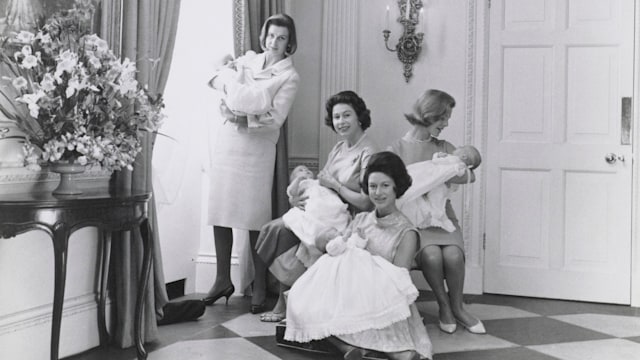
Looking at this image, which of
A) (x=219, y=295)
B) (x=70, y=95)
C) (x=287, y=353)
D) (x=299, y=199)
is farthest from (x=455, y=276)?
(x=70, y=95)

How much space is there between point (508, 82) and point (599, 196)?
95 centimetres

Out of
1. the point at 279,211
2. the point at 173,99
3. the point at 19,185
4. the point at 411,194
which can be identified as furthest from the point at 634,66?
the point at 19,185

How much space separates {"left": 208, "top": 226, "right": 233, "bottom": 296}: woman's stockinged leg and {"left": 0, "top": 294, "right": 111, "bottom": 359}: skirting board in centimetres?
98

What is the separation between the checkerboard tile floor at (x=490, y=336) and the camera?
3225 millimetres

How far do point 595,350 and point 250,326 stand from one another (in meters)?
1.75

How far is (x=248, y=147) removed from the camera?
4.18m

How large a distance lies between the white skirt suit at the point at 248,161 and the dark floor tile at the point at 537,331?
1.49 metres

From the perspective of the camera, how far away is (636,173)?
4.44 m

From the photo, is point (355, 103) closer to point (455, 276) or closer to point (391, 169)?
point (391, 169)

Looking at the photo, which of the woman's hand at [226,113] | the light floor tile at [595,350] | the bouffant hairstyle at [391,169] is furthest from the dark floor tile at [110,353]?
the light floor tile at [595,350]

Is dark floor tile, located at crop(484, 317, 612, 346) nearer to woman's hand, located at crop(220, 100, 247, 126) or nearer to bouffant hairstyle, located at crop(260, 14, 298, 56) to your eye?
woman's hand, located at crop(220, 100, 247, 126)

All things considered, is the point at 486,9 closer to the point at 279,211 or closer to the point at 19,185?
the point at 279,211

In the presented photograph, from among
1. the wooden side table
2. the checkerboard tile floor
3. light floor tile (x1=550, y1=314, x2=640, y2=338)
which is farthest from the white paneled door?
the wooden side table

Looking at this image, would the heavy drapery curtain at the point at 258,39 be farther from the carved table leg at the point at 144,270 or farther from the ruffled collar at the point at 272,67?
the carved table leg at the point at 144,270
